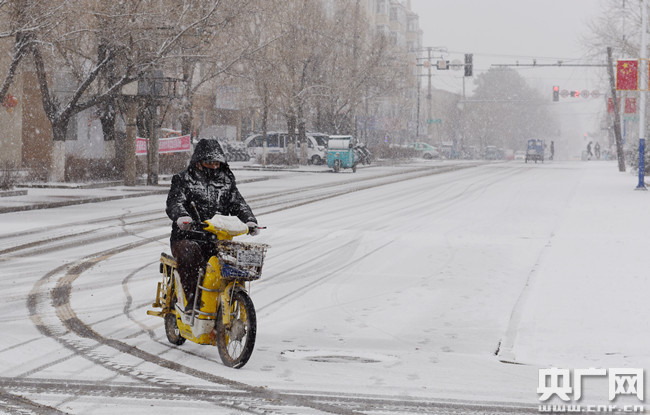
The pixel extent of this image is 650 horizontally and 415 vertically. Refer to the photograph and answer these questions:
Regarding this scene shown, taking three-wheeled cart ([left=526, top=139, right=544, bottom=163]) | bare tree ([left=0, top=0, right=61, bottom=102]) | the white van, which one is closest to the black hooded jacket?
bare tree ([left=0, top=0, right=61, bottom=102])

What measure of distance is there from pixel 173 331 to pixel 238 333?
1.11 m

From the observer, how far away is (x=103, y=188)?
32.0 meters

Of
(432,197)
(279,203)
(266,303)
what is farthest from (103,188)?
(266,303)

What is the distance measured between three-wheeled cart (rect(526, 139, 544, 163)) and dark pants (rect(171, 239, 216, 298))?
2880 inches

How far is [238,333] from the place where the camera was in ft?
23.9

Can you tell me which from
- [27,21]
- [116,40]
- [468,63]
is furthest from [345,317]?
[468,63]

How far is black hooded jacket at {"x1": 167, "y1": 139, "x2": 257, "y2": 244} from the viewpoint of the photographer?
7.75 metres

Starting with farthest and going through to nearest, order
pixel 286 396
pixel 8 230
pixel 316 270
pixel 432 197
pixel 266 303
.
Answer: pixel 432 197 < pixel 8 230 < pixel 316 270 < pixel 266 303 < pixel 286 396

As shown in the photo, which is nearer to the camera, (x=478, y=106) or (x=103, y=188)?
(x=103, y=188)

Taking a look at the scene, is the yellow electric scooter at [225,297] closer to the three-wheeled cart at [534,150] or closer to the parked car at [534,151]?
the parked car at [534,151]

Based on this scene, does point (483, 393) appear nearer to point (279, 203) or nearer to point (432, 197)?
point (279, 203)

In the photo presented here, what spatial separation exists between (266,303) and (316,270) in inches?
107

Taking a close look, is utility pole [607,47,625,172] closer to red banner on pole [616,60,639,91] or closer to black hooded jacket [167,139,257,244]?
red banner on pole [616,60,639,91]

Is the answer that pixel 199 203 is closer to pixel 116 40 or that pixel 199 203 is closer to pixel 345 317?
pixel 345 317
